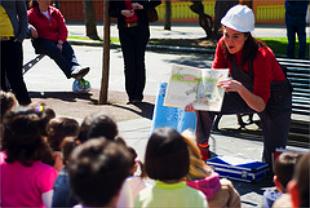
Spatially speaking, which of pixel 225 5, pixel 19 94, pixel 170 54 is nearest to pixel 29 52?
pixel 170 54

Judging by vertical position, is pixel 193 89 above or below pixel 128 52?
above

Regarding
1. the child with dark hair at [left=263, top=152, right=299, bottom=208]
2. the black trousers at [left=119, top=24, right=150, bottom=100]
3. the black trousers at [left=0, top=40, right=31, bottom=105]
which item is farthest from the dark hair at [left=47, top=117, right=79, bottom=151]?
the black trousers at [left=119, top=24, right=150, bottom=100]

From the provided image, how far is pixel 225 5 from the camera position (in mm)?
15289

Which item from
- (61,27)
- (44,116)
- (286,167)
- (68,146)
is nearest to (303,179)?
(286,167)

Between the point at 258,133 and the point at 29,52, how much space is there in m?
9.23

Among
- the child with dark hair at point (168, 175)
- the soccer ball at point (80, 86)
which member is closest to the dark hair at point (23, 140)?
the child with dark hair at point (168, 175)

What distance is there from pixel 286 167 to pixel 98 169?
1298 mm

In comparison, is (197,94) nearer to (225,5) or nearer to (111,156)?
(111,156)

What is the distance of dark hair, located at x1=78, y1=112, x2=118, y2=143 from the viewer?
344cm

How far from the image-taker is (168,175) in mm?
3018

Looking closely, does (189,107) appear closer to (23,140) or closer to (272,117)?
(272,117)

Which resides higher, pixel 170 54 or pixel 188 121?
pixel 188 121

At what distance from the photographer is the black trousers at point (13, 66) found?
23.1 ft

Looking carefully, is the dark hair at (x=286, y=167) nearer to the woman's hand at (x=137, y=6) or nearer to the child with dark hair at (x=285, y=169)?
the child with dark hair at (x=285, y=169)
